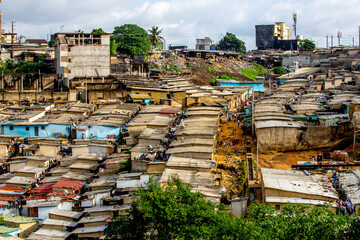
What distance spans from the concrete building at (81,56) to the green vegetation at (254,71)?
968 inches

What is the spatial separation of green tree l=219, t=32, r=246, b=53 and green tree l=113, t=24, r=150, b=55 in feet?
98.1

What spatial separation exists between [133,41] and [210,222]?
118ft

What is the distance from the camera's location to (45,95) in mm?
33938

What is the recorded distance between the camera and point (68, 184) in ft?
63.4

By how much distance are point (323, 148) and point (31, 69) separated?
91.1 feet

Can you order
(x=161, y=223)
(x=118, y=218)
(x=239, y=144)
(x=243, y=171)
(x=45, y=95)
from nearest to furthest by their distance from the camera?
(x=161, y=223), (x=118, y=218), (x=243, y=171), (x=239, y=144), (x=45, y=95)

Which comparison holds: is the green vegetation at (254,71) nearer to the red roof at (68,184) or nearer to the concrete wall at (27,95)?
the concrete wall at (27,95)

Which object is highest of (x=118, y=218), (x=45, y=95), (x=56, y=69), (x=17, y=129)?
(x=56, y=69)

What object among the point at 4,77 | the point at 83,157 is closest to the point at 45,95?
the point at 4,77

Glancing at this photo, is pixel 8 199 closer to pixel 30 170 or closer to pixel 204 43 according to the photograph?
pixel 30 170

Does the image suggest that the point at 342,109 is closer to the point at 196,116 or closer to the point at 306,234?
the point at 196,116

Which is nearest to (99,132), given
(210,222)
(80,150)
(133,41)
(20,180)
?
(80,150)

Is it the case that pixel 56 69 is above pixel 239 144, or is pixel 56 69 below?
above

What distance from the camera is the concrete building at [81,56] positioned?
36750 millimetres
